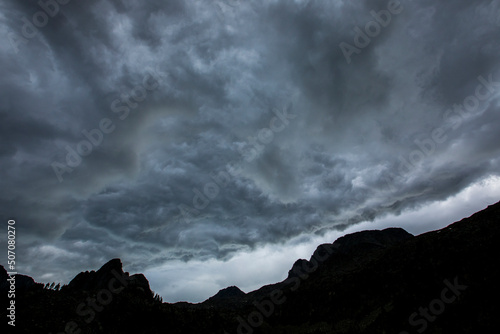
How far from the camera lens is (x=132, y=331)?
2475cm

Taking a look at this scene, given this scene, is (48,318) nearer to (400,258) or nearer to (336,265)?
(400,258)

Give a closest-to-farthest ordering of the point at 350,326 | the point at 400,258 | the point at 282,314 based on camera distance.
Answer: the point at 350,326
the point at 282,314
the point at 400,258

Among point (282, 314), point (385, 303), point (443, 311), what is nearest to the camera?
point (443, 311)

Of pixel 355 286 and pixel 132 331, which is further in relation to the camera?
pixel 355 286

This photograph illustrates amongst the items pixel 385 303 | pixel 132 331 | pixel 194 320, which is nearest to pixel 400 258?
pixel 385 303

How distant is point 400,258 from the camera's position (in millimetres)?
42031

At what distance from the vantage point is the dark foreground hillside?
19250 millimetres

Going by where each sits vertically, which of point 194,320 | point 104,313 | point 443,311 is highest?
point 104,313

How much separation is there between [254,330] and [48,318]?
20074 mm

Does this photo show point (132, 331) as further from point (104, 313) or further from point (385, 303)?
point (385, 303)

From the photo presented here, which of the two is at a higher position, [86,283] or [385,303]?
[86,283]

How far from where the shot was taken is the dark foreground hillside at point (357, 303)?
63.2ft

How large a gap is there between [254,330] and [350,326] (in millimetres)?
11123

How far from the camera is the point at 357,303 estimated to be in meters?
31.6
